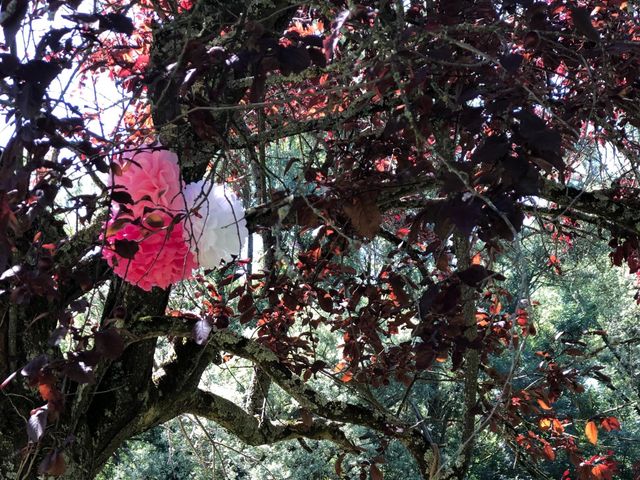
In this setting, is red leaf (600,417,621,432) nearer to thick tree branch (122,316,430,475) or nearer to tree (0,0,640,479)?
tree (0,0,640,479)

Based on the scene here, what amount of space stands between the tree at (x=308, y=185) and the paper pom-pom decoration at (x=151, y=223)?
0.05 metres

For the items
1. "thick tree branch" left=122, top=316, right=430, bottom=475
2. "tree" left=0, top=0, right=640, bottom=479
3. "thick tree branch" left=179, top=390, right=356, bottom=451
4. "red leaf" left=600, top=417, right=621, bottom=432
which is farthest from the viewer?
"red leaf" left=600, top=417, right=621, bottom=432

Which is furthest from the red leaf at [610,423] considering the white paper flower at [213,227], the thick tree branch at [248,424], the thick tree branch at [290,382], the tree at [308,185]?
the white paper flower at [213,227]

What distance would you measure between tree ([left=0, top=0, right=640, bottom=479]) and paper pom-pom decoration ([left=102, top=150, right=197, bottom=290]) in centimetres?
5

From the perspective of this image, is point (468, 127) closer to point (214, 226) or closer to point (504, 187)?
point (504, 187)

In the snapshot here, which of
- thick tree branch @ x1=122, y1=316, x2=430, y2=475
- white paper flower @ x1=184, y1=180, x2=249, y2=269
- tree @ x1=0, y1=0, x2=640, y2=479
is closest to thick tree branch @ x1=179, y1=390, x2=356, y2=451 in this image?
tree @ x1=0, y1=0, x2=640, y2=479

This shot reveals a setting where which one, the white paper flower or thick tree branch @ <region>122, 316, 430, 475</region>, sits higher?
thick tree branch @ <region>122, 316, 430, 475</region>

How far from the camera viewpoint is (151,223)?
1.25 metres

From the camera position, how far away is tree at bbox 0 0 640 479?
1097mm

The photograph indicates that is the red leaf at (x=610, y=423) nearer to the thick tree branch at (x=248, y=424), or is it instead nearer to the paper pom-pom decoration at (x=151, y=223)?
the thick tree branch at (x=248, y=424)

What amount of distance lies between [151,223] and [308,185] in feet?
2.78

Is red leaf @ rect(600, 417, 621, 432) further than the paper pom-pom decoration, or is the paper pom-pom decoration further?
red leaf @ rect(600, 417, 621, 432)

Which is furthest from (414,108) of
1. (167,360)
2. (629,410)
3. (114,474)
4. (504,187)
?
(629,410)

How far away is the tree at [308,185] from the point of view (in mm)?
1097
